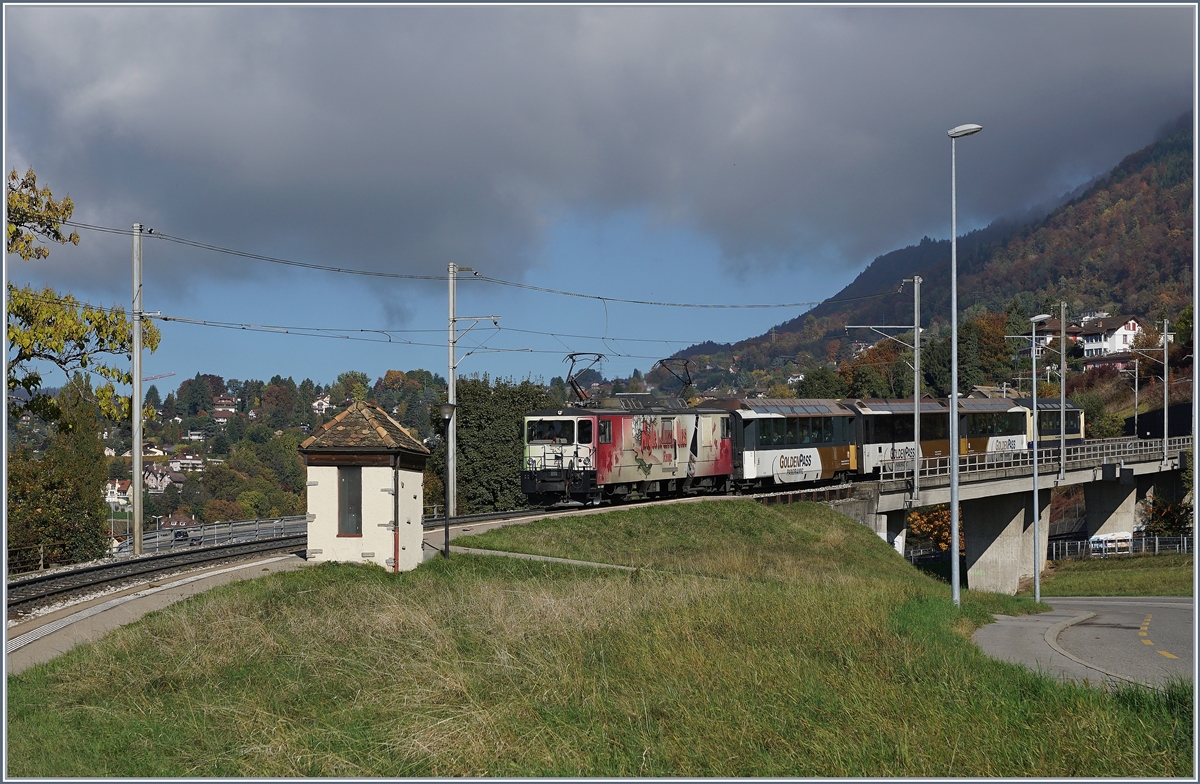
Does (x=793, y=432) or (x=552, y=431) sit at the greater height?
(x=552, y=431)

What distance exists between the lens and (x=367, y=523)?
22000 millimetres

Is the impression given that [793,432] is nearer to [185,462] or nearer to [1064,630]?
[1064,630]

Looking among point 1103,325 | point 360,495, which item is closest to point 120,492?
point 360,495

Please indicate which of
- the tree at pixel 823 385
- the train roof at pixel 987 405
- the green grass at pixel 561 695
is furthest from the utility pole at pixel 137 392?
the tree at pixel 823 385

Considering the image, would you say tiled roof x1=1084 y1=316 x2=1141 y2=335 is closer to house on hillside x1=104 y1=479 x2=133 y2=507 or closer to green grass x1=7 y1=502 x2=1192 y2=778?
house on hillside x1=104 y1=479 x2=133 y2=507

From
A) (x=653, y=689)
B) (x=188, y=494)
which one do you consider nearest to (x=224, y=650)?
(x=653, y=689)

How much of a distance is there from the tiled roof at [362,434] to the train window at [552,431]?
12918mm

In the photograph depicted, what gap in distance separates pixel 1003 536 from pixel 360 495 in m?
50.9

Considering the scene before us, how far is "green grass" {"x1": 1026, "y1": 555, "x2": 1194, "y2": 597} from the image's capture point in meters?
40.4

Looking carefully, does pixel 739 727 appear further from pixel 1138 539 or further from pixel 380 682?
pixel 1138 539

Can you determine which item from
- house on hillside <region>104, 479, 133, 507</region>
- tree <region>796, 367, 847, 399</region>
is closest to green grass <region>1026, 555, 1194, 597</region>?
tree <region>796, 367, 847, 399</region>

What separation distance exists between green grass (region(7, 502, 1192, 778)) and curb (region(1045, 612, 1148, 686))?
5.70 ft

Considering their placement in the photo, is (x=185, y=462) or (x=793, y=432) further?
(x=185, y=462)

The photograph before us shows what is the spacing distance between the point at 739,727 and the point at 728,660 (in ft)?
9.03
